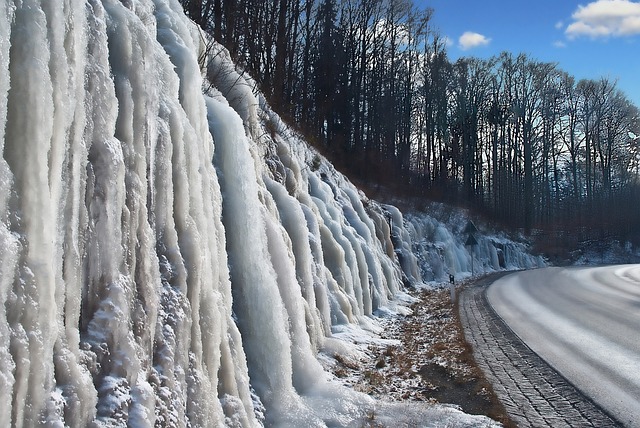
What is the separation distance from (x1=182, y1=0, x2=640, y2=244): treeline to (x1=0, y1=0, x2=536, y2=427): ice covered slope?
15150 millimetres

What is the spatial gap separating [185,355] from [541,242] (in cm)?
4367

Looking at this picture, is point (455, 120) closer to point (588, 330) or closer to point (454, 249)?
point (454, 249)

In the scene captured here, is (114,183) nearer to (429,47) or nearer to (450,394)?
(450,394)

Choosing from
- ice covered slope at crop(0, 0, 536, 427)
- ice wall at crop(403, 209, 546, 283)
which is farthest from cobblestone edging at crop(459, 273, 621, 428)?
ice wall at crop(403, 209, 546, 283)

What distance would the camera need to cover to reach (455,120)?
4666cm

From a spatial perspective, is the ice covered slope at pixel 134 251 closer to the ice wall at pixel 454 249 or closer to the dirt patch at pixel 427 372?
the dirt patch at pixel 427 372

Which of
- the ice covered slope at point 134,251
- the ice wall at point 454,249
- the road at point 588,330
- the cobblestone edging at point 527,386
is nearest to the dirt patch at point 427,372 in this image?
the cobblestone edging at point 527,386

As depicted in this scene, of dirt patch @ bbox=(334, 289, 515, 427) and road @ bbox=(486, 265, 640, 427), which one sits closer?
dirt patch @ bbox=(334, 289, 515, 427)

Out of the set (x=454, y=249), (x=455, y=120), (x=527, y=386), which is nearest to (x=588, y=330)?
(x=527, y=386)

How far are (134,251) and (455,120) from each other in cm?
4465

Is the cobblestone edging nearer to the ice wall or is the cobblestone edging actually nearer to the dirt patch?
the dirt patch

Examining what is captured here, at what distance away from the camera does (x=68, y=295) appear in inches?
144

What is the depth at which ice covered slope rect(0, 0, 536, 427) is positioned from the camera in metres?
3.24

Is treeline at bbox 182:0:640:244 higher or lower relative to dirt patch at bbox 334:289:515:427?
higher
